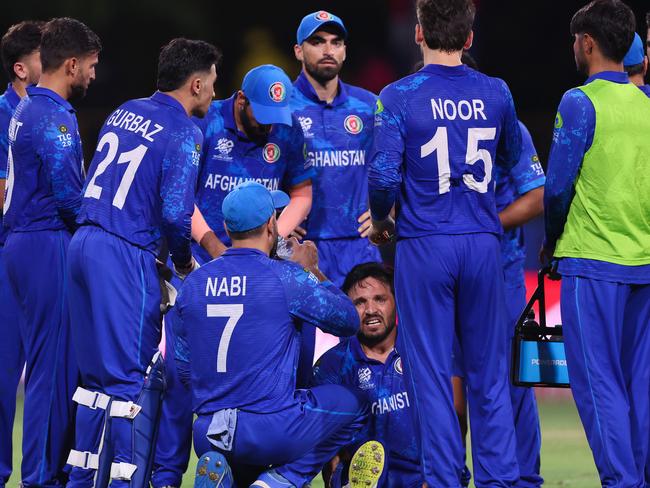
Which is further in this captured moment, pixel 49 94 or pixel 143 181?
pixel 49 94

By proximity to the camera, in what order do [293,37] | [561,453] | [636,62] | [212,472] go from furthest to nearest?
1. [293,37]
2. [561,453]
3. [636,62]
4. [212,472]

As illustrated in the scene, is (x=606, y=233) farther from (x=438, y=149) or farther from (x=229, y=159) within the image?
(x=229, y=159)

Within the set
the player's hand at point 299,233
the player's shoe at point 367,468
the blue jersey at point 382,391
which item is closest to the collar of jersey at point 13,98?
the player's hand at point 299,233

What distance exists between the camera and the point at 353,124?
8102 millimetres

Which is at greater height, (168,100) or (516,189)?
(168,100)

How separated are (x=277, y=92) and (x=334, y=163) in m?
0.82

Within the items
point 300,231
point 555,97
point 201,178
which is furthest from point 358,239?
point 555,97

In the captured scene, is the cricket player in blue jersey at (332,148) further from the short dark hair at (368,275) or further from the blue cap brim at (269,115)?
the blue cap brim at (269,115)

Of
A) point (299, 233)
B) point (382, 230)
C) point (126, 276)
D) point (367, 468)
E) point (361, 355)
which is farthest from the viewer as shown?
point (299, 233)

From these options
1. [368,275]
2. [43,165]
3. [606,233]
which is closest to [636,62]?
[606,233]

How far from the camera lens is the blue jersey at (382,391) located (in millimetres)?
6965

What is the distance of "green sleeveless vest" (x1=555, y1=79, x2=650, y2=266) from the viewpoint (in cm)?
602

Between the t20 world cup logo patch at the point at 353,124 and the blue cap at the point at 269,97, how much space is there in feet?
2.42

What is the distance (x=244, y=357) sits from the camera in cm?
599
